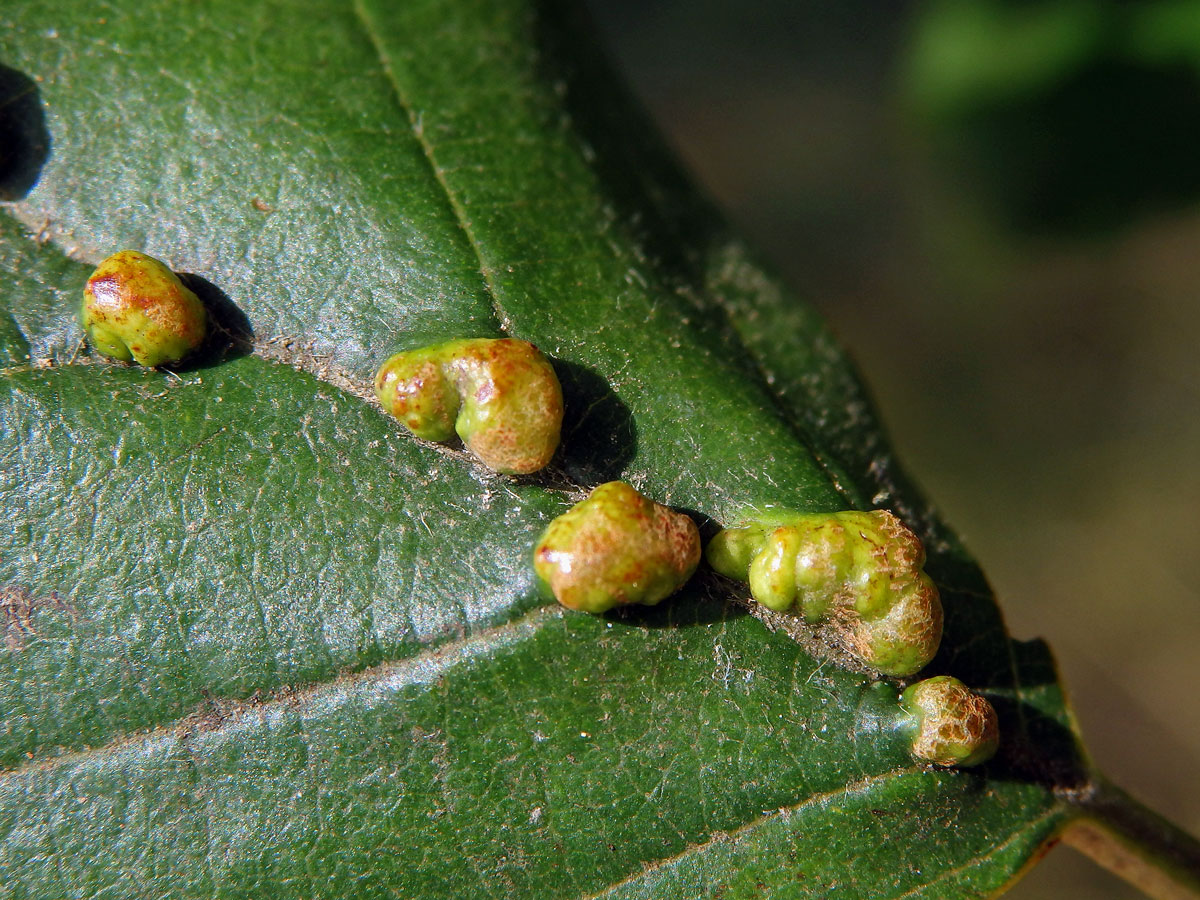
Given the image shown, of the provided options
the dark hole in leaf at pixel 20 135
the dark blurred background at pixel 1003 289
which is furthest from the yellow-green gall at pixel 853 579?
the dark blurred background at pixel 1003 289

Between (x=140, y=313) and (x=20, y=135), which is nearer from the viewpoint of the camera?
(x=140, y=313)

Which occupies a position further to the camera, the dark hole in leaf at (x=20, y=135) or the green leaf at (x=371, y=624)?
the dark hole in leaf at (x=20, y=135)

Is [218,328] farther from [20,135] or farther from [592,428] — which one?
[592,428]

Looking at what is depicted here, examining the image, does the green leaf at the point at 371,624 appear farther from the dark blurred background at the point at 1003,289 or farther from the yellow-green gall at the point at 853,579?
the dark blurred background at the point at 1003,289

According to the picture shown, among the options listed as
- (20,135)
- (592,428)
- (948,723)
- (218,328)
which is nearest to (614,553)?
(592,428)

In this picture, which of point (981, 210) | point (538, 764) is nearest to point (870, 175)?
point (981, 210)
